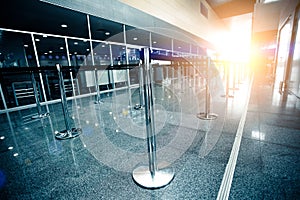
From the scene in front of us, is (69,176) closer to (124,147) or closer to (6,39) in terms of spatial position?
(124,147)

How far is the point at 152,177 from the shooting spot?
1.06m

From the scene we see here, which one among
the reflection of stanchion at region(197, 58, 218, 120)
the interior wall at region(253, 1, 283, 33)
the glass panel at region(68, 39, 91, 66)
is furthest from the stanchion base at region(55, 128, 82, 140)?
the interior wall at region(253, 1, 283, 33)

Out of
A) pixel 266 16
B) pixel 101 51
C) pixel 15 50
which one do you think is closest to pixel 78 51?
pixel 101 51

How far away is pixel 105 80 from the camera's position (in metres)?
6.20

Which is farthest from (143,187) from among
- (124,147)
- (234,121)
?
(234,121)

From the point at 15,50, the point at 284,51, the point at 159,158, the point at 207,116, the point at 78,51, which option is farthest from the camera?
the point at 78,51

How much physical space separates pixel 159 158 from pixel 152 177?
0.87 feet

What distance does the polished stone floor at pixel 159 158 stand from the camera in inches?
37.3

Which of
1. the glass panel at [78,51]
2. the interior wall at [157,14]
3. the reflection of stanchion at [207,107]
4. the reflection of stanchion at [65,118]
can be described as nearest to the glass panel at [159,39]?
the interior wall at [157,14]

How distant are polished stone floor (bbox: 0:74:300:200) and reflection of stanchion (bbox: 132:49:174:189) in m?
0.04

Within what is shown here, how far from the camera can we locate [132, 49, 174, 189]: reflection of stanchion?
96 cm

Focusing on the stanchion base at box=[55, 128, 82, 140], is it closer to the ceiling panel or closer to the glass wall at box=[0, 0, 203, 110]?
the glass wall at box=[0, 0, 203, 110]

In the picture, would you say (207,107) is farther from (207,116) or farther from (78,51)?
(78,51)

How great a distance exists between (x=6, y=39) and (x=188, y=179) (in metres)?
6.04
